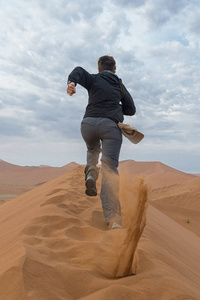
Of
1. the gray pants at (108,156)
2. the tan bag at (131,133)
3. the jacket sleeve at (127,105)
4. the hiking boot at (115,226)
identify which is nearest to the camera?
the hiking boot at (115,226)

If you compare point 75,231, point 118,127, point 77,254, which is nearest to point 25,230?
point 75,231

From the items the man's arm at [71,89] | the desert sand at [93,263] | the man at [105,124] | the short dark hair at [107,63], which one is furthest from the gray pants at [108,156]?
the short dark hair at [107,63]

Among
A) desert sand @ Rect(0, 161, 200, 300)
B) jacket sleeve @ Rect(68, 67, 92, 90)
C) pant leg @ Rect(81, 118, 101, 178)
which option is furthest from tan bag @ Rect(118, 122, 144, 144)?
desert sand @ Rect(0, 161, 200, 300)

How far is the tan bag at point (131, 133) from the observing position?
277 centimetres

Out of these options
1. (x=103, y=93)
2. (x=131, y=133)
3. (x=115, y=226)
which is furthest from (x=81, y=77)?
(x=115, y=226)

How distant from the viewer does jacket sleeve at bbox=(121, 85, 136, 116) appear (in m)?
3.05

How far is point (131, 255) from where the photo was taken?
1589mm

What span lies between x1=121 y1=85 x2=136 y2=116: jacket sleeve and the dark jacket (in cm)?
6

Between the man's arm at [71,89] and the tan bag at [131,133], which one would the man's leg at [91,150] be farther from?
the man's arm at [71,89]

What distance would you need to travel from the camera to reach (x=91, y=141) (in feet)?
9.74

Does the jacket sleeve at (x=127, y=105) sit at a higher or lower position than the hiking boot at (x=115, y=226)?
higher

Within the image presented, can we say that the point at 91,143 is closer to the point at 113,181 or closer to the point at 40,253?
the point at 113,181

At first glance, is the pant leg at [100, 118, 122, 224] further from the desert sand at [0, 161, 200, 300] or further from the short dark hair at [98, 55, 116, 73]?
the short dark hair at [98, 55, 116, 73]

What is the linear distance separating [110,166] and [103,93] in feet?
2.67
